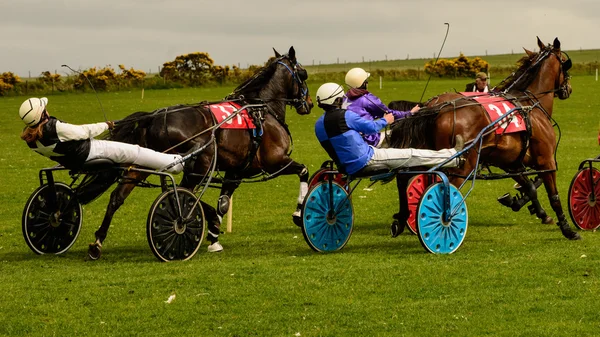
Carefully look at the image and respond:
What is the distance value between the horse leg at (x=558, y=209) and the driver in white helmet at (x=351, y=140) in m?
2.12

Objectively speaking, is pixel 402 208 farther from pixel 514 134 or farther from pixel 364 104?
pixel 514 134

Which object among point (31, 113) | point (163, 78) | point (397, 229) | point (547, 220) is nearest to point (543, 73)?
point (547, 220)

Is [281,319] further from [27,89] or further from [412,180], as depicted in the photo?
[27,89]

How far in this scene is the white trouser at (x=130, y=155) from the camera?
36.7 feet

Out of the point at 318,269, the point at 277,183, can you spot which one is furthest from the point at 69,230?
the point at 277,183

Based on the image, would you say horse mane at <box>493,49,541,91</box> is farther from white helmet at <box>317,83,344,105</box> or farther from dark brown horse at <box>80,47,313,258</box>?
white helmet at <box>317,83,344,105</box>

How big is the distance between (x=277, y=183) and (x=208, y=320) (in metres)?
13.2

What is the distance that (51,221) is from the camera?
12.1m

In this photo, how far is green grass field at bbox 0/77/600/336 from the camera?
830cm

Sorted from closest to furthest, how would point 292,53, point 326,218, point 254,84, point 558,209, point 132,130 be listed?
point 326,218 < point 132,130 < point 558,209 < point 254,84 < point 292,53

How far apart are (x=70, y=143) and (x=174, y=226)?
4.98ft

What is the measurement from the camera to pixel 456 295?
9.25 metres

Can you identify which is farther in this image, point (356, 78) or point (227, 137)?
point (356, 78)

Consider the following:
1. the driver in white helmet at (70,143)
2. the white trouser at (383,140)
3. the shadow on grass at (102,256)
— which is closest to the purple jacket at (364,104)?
the white trouser at (383,140)
